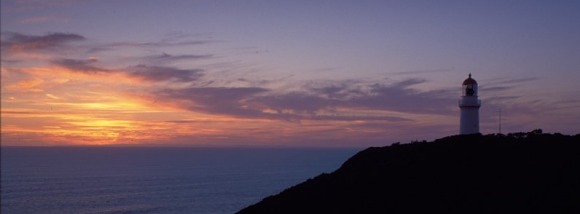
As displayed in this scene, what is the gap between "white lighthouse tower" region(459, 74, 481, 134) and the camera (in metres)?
38.2

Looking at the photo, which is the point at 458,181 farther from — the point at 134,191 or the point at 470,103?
the point at 134,191

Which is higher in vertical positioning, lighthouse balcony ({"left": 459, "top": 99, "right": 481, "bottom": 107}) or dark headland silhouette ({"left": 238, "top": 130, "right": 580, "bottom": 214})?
lighthouse balcony ({"left": 459, "top": 99, "right": 481, "bottom": 107})

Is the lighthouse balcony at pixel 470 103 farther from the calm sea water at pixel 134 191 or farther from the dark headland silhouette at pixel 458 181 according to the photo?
the calm sea water at pixel 134 191

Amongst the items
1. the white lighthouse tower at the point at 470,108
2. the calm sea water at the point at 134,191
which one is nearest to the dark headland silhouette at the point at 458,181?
the white lighthouse tower at the point at 470,108

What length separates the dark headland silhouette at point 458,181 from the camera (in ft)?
76.0

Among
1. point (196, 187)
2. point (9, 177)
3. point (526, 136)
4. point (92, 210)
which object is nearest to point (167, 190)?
point (196, 187)

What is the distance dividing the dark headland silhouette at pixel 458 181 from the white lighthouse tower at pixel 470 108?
17.7 feet

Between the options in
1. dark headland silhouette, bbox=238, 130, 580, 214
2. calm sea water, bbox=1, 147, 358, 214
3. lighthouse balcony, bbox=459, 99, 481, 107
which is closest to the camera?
dark headland silhouette, bbox=238, 130, 580, 214

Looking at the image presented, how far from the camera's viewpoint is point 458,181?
2595cm

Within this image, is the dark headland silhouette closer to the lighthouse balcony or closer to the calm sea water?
the lighthouse balcony

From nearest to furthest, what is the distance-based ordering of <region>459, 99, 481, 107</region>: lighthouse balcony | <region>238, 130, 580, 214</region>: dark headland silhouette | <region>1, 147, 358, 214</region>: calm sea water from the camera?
1. <region>238, 130, 580, 214</region>: dark headland silhouette
2. <region>459, 99, 481, 107</region>: lighthouse balcony
3. <region>1, 147, 358, 214</region>: calm sea water

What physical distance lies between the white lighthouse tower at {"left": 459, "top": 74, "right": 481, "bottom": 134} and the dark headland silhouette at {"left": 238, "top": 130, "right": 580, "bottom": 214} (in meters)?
5.39

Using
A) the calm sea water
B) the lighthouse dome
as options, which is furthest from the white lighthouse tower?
the calm sea water

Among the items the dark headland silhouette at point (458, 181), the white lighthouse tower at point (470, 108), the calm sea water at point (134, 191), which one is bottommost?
the calm sea water at point (134, 191)
